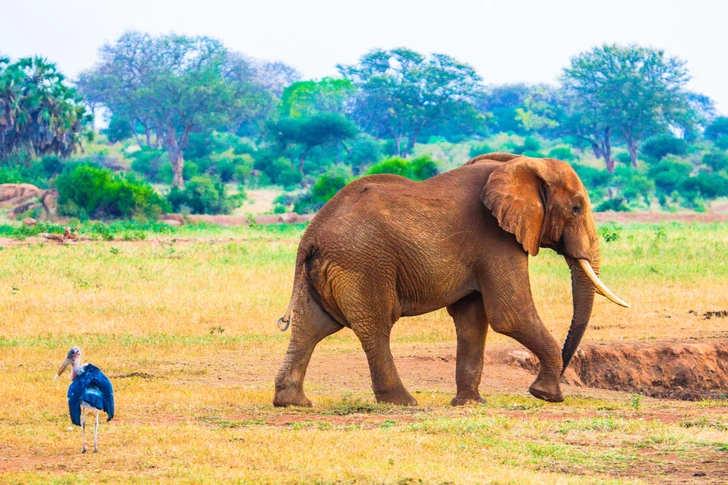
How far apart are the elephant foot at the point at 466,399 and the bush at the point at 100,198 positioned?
24454mm

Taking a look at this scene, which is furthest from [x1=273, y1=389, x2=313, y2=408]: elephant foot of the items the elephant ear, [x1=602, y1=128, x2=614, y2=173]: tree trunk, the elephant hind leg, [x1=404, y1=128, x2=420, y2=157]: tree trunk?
[x1=404, y1=128, x2=420, y2=157]: tree trunk

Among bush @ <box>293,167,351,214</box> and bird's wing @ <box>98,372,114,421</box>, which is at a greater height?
bush @ <box>293,167,351,214</box>

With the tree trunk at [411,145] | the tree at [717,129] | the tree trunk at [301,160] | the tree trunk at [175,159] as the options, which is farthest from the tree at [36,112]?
the tree at [717,129]

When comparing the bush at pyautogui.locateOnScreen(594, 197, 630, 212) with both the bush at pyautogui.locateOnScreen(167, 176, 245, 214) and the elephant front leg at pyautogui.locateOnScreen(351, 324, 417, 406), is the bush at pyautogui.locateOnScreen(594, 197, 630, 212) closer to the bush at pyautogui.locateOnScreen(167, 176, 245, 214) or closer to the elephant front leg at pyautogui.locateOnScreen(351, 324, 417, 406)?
the bush at pyautogui.locateOnScreen(167, 176, 245, 214)

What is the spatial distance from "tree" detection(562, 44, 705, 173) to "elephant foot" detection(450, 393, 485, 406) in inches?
1952

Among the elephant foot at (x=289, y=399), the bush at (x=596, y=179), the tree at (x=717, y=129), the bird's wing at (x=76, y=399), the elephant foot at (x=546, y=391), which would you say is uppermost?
the tree at (x=717, y=129)

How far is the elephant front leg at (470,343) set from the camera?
1028 centimetres

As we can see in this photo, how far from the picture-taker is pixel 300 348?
32.3ft

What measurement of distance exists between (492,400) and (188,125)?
4809 cm

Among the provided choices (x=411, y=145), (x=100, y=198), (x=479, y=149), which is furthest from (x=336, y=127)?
(x=100, y=198)

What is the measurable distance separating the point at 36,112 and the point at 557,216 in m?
39.0

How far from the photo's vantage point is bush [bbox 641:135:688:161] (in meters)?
56.4

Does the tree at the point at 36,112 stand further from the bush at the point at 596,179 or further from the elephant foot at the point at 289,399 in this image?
the elephant foot at the point at 289,399

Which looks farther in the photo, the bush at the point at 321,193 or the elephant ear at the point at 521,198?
the bush at the point at 321,193
